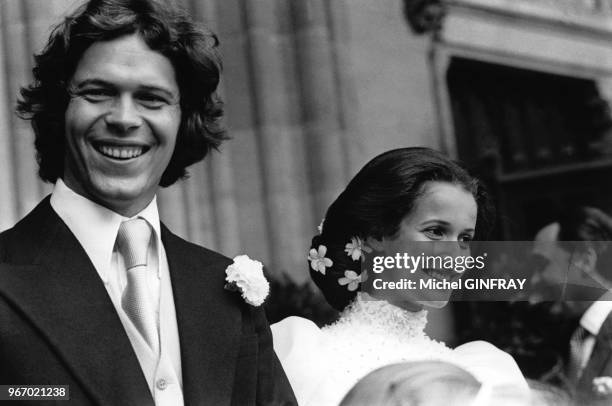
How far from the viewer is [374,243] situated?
171cm

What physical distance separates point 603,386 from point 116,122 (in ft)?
3.54

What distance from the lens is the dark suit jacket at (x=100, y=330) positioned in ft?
4.18

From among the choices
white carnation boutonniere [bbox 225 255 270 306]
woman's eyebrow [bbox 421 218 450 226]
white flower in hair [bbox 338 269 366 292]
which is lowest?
white flower in hair [bbox 338 269 366 292]

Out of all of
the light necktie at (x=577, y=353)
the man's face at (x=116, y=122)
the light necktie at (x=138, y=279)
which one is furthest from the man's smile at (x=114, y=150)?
the light necktie at (x=577, y=353)

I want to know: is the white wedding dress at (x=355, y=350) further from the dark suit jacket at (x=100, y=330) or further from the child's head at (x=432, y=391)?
the child's head at (x=432, y=391)

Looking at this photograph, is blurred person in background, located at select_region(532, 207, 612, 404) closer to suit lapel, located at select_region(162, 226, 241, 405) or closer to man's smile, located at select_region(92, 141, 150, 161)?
suit lapel, located at select_region(162, 226, 241, 405)

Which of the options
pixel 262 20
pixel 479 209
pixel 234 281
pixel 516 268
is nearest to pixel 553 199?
pixel 262 20

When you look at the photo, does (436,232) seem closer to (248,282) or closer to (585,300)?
(248,282)

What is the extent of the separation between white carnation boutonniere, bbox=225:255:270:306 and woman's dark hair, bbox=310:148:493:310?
295 millimetres

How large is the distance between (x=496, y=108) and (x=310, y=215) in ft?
3.34

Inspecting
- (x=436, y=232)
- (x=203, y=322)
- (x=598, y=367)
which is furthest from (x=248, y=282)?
(x=598, y=367)

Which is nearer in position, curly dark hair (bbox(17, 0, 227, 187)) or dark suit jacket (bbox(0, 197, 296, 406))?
dark suit jacket (bbox(0, 197, 296, 406))

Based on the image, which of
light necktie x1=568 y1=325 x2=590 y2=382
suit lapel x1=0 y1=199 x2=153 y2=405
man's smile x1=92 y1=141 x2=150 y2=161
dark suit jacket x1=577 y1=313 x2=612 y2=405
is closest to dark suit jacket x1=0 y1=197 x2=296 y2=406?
suit lapel x1=0 y1=199 x2=153 y2=405

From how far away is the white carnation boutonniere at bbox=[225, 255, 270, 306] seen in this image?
4.82 feet
